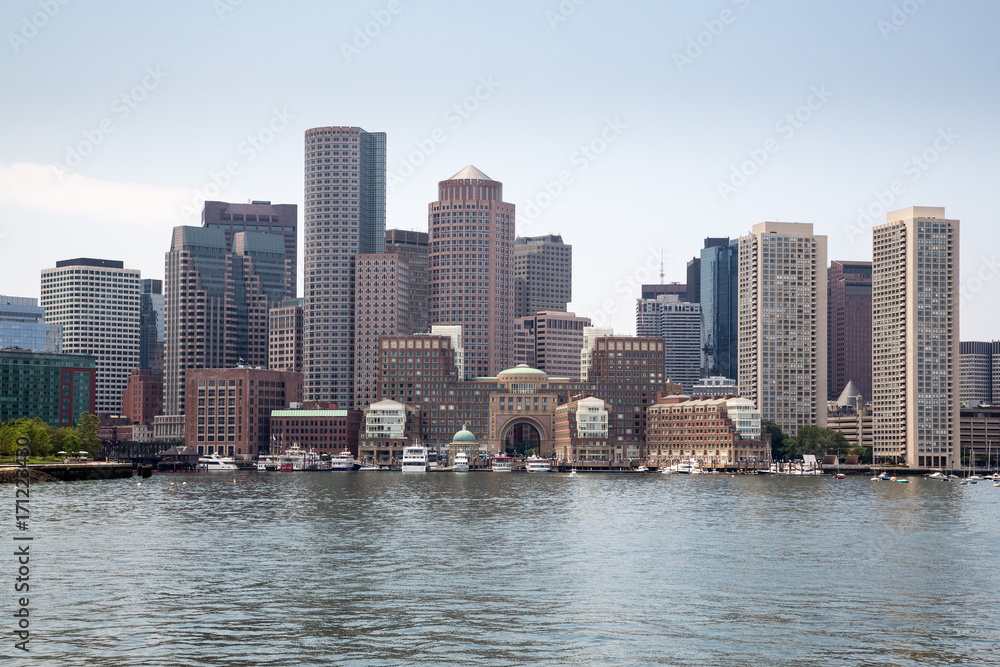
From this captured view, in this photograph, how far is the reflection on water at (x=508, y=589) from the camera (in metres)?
55.4

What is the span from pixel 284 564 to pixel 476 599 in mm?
20121

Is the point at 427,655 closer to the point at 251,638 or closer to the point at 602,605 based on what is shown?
the point at 251,638

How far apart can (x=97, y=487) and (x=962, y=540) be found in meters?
132

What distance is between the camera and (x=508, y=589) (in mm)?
72938

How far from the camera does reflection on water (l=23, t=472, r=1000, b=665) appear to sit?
182ft

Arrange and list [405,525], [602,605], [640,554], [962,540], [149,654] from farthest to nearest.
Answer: [405,525]
[962,540]
[640,554]
[602,605]
[149,654]

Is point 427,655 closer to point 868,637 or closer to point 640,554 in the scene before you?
point 868,637

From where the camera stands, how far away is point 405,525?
118562 millimetres

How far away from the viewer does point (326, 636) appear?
58.2 meters

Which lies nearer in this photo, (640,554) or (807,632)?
(807,632)

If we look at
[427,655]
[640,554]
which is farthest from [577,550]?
[427,655]

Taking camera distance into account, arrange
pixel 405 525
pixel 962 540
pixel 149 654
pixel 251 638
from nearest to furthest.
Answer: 1. pixel 149 654
2. pixel 251 638
3. pixel 962 540
4. pixel 405 525

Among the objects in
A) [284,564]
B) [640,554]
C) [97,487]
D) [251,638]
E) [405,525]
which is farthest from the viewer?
[97,487]

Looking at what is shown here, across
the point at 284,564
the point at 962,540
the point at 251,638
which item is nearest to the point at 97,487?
the point at 284,564
